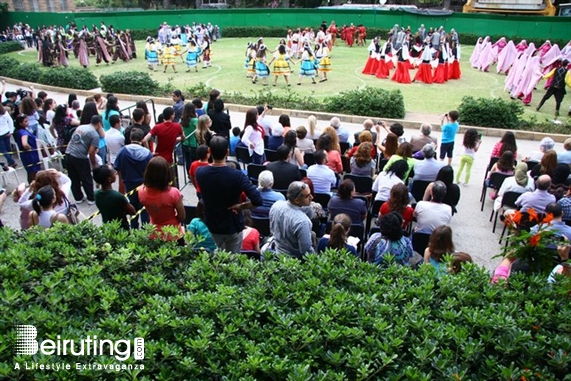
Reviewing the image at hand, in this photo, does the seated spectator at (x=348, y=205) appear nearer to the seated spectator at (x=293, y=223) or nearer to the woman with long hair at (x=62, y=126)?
the seated spectator at (x=293, y=223)

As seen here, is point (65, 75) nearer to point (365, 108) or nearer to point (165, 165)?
point (365, 108)

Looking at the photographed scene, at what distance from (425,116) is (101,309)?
13033 millimetres

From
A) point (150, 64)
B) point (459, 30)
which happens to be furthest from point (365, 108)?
point (459, 30)

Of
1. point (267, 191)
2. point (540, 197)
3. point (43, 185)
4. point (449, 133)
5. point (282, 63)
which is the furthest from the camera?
point (282, 63)

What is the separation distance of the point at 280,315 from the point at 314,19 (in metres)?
36.4

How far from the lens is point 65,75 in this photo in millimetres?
18562

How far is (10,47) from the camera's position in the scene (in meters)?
33.2

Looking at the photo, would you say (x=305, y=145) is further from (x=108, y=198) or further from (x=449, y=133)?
(x=108, y=198)

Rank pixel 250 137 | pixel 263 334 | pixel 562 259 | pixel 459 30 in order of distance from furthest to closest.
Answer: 1. pixel 459 30
2. pixel 250 137
3. pixel 562 259
4. pixel 263 334

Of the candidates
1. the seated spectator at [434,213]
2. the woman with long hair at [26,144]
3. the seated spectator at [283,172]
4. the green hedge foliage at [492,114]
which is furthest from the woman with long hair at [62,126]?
the green hedge foliage at [492,114]

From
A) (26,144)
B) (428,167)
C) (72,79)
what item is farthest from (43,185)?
(72,79)

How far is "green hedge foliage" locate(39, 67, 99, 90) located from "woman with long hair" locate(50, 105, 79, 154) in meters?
9.57

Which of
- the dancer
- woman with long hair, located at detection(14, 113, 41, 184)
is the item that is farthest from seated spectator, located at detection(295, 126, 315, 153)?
the dancer

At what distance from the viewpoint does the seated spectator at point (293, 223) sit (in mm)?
5090
